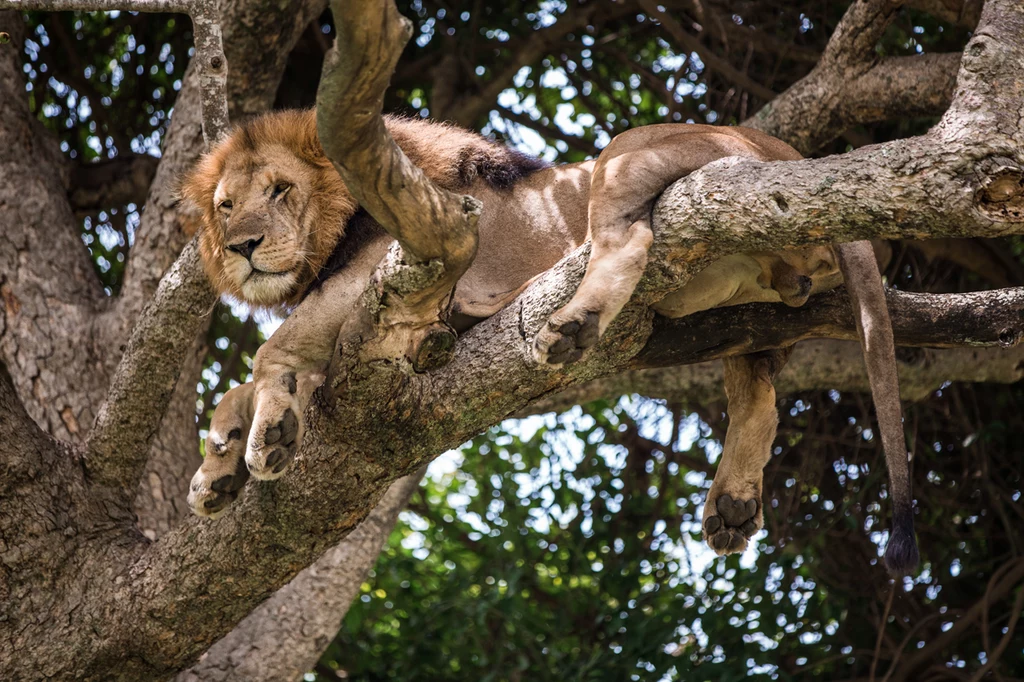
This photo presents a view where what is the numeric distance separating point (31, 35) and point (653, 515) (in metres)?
4.70

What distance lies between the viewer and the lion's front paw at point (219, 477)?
3.52 m

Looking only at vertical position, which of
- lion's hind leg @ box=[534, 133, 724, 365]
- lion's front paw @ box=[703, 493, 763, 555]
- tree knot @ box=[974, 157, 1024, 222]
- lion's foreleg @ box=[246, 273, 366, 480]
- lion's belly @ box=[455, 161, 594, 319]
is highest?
tree knot @ box=[974, 157, 1024, 222]

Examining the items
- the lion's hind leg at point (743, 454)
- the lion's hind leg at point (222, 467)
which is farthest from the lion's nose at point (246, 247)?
the lion's hind leg at point (743, 454)

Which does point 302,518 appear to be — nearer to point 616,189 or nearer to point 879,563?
point 616,189

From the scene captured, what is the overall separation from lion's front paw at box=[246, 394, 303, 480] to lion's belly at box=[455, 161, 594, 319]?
811mm

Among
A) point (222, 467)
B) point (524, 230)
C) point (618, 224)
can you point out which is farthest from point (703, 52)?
point (222, 467)

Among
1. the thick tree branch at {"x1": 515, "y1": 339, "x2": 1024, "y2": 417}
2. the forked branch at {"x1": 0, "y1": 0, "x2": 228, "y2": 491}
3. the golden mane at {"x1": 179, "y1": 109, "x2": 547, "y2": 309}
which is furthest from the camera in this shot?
the thick tree branch at {"x1": 515, "y1": 339, "x2": 1024, "y2": 417}

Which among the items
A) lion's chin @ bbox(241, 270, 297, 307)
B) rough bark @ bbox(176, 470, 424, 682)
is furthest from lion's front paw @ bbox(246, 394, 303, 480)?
rough bark @ bbox(176, 470, 424, 682)

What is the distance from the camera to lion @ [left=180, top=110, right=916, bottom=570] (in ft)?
10.7

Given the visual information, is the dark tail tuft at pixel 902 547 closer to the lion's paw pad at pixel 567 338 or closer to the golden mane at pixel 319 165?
the lion's paw pad at pixel 567 338

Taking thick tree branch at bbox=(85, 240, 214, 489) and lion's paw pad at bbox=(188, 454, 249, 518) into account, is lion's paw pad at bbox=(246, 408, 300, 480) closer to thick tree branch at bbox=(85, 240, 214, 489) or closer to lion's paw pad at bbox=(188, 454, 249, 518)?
lion's paw pad at bbox=(188, 454, 249, 518)

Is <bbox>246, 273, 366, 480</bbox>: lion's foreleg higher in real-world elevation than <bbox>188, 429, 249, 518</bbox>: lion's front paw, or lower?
higher

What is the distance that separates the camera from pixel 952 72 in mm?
5117

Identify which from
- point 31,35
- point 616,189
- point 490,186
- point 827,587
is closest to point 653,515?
point 827,587
